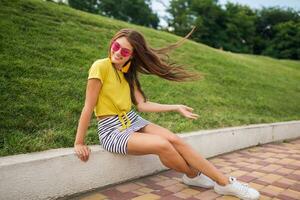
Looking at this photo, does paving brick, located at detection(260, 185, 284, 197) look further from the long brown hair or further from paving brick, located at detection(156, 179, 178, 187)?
the long brown hair

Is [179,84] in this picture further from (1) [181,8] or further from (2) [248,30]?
(1) [181,8]

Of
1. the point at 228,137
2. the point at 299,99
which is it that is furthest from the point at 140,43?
the point at 299,99

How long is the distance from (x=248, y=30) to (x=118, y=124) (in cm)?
5313

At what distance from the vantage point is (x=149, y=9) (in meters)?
59.2

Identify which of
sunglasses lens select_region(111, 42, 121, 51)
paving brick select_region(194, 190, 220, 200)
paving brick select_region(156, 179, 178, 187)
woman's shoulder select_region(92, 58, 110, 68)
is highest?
sunglasses lens select_region(111, 42, 121, 51)

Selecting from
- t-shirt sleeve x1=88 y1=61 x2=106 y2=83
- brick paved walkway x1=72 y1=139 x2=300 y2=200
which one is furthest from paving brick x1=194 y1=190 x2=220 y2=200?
t-shirt sleeve x1=88 y1=61 x2=106 y2=83

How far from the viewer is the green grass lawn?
3522mm

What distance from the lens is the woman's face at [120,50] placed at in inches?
131

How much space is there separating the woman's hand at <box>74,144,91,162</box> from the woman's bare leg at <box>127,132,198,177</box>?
37 centimetres

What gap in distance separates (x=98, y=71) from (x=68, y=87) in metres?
1.71

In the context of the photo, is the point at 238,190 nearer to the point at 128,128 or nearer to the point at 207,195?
the point at 207,195

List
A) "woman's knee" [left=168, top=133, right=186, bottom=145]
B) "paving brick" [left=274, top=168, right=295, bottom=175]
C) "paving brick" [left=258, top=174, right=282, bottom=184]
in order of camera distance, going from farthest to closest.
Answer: "paving brick" [left=274, top=168, right=295, bottom=175] < "paving brick" [left=258, top=174, right=282, bottom=184] < "woman's knee" [left=168, top=133, right=186, bottom=145]

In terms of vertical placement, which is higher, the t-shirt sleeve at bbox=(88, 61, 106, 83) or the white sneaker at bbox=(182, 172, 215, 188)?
the t-shirt sleeve at bbox=(88, 61, 106, 83)

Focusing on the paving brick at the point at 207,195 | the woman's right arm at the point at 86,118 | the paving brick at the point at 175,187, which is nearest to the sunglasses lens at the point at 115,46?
the woman's right arm at the point at 86,118
